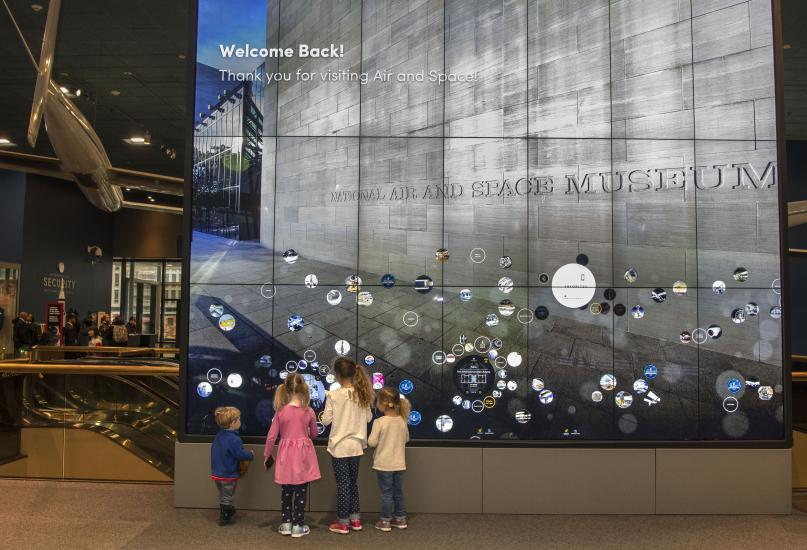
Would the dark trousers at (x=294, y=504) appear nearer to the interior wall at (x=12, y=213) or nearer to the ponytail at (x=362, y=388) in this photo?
the ponytail at (x=362, y=388)

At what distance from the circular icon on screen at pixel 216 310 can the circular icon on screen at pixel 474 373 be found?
2244mm

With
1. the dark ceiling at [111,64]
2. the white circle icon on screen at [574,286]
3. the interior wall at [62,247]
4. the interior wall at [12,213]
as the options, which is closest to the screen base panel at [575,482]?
the white circle icon on screen at [574,286]

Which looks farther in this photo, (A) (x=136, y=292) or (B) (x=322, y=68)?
(A) (x=136, y=292)

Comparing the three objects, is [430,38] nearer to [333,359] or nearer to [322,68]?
[322,68]

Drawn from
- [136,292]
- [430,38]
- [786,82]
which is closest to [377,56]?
[430,38]

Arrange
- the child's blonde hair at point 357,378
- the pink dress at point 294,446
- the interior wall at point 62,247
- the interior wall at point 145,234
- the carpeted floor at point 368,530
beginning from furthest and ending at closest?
the interior wall at point 145,234 < the interior wall at point 62,247 < the child's blonde hair at point 357,378 < the pink dress at point 294,446 < the carpeted floor at point 368,530

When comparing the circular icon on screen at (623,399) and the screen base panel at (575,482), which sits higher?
the circular icon on screen at (623,399)

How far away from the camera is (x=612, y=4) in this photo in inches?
263

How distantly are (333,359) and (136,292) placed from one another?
81.5ft

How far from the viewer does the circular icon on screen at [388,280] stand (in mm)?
6695

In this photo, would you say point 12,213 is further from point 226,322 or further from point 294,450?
point 294,450

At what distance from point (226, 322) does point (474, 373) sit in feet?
7.74

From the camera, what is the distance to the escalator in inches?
314

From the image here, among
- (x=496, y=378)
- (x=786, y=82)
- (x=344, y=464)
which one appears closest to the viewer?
(x=344, y=464)
